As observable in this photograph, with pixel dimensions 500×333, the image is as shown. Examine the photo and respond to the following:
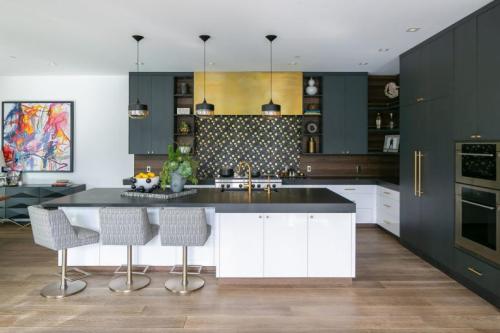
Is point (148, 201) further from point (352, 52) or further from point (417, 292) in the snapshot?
point (352, 52)

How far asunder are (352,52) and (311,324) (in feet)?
12.9

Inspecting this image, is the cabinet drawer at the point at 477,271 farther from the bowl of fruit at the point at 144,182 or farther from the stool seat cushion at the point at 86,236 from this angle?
the stool seat cushion at the point at 86,236

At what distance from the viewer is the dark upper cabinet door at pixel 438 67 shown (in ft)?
13.0

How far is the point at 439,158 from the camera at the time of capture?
4.14 meters

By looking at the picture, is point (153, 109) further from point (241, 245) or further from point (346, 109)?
point (241, 245)

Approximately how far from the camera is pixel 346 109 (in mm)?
6391

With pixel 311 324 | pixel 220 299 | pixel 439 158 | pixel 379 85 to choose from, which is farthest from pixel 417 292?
pixel 379 85

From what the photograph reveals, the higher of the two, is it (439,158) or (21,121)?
(21,121)

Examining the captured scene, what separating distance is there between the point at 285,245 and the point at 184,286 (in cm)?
111

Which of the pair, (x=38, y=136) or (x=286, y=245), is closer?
(x=286, y=245)

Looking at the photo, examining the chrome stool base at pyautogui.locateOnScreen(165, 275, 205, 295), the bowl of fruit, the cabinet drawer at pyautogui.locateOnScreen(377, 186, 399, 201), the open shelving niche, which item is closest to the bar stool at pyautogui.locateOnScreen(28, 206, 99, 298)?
the bowl of fruit

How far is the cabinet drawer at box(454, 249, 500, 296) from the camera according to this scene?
315cm

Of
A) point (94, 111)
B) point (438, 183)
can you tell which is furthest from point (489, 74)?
point (94, 111)

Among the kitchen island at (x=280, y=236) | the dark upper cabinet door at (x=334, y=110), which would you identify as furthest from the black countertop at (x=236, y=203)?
the dark upper cabinet door at (x=334, y=110)
